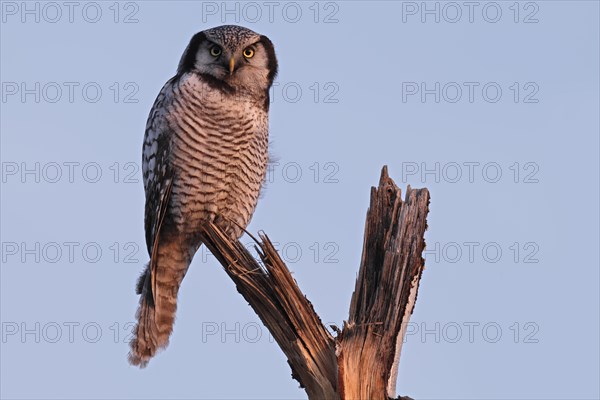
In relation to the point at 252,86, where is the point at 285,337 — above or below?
below

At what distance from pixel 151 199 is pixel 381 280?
268 centimetres

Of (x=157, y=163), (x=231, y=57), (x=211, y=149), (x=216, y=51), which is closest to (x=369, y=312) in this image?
(x=211, y=149)

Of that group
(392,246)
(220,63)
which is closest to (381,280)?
(392,246)

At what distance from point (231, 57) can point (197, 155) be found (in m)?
0.87

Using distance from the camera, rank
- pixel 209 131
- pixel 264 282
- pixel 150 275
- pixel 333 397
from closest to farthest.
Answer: pixel 333 397
pixel 264 282
pixel 209 131
pixel 150 275

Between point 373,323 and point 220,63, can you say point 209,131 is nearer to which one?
point 220,63

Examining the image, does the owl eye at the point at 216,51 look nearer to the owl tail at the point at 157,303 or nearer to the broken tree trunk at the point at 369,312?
the owl tail at the point at 157,303

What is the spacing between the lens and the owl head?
7652 millimetres

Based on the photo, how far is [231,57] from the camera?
762 cm

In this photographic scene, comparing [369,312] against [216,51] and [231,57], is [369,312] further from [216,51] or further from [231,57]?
[216,51]

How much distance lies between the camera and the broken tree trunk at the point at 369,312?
5.73 metres

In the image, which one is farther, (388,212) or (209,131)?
(209,131)

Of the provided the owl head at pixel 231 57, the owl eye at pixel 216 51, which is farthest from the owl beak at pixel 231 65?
the owl eye at pixel 216 51

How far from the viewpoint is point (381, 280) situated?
5.86 metres
